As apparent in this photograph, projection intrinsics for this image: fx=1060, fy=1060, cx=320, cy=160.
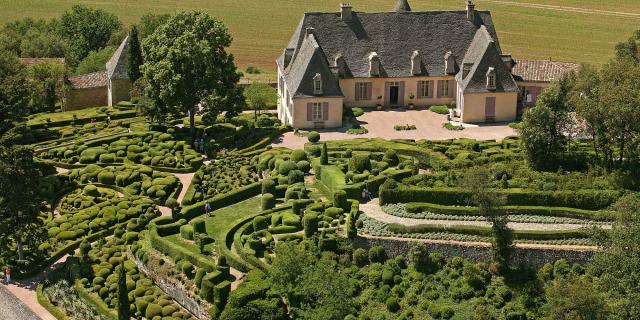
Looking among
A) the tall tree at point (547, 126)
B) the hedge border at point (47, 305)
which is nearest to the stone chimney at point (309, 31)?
the tall tree at point (547, 126)

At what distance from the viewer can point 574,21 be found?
170 m

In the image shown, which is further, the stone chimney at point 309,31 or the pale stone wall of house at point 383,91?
the pale stone wall of house at point 383,91

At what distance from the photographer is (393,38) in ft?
373

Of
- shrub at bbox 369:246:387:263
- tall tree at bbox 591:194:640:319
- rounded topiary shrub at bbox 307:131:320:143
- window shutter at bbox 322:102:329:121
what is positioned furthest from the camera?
window shutter at bbox 322:102:329:121

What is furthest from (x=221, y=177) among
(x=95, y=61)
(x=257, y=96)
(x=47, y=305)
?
(x=95, y=61)

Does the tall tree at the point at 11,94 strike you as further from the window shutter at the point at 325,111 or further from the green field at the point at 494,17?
the green field at the point at 494,17

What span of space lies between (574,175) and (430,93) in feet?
102

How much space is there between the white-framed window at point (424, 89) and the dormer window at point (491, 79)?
8.41m

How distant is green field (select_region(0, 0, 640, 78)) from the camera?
153m

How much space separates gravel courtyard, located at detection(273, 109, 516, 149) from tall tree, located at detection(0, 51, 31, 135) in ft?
80.4

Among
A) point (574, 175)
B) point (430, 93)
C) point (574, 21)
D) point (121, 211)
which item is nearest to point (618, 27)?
point (574, 21)

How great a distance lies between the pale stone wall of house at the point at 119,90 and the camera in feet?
394

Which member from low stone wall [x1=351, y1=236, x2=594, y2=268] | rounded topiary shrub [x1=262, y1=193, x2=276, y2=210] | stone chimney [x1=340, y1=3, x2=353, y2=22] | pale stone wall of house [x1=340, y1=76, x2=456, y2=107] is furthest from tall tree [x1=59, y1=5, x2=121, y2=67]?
low stone wall [x1=351, y1=236, x2=594, y2=268]

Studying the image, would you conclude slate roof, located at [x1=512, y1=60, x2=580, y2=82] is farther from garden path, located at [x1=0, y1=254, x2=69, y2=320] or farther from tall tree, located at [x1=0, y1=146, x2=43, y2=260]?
tall tree, located at [x1=0, y1=146, x2=43, y2=260]
